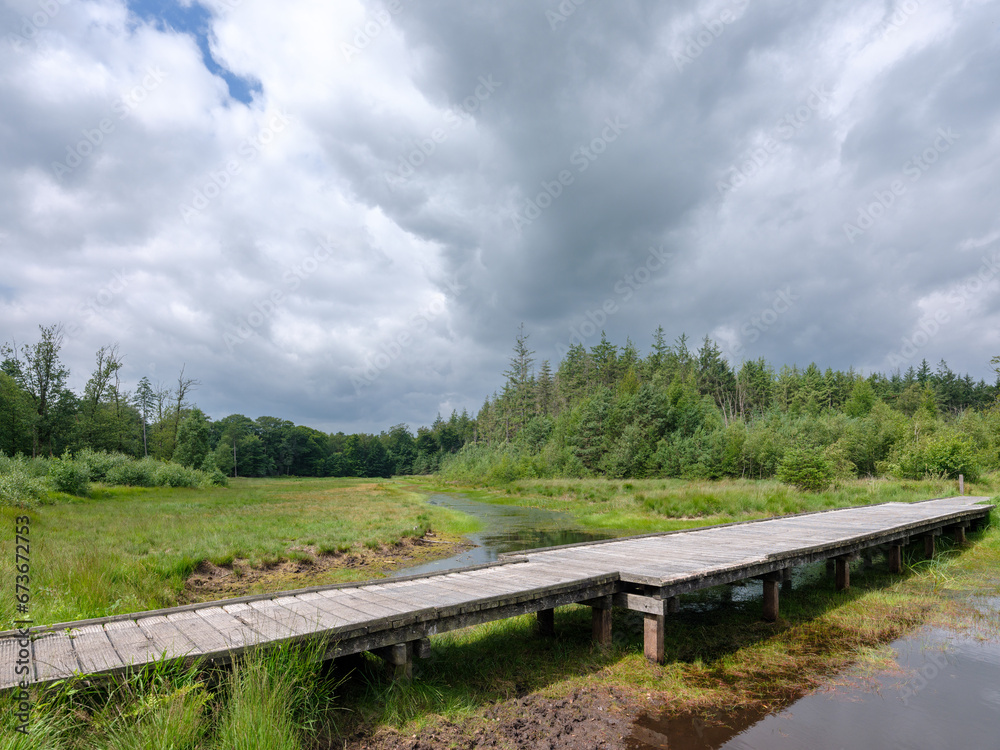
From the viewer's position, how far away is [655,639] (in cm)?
651

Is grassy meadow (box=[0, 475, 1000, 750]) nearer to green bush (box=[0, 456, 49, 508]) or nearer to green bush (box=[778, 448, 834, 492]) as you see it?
green bush (box=[0, 456, 49, 508])

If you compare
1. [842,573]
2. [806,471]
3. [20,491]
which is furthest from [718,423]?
[20,491]

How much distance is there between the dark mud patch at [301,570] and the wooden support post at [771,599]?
8790 millimetres

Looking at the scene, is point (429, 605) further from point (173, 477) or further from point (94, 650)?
point (173, 477)

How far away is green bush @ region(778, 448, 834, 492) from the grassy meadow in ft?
43.8

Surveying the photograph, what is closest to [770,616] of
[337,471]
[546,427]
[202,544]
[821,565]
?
[821,565]

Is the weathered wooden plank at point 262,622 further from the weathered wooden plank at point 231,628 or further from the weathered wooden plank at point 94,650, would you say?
the weathered wooden plank at point 94,650

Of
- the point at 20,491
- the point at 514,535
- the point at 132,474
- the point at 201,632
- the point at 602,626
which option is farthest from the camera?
the point at 132,474

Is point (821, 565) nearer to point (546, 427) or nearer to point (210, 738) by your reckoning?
point (210, 738)

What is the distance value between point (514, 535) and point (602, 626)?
15.6 m

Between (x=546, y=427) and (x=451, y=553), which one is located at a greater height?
(x=546, y=427)

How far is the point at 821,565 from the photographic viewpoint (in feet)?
43.7

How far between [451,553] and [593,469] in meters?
36.1

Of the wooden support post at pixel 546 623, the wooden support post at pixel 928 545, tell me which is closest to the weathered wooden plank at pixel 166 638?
the wooden support post at pixel 546 623
